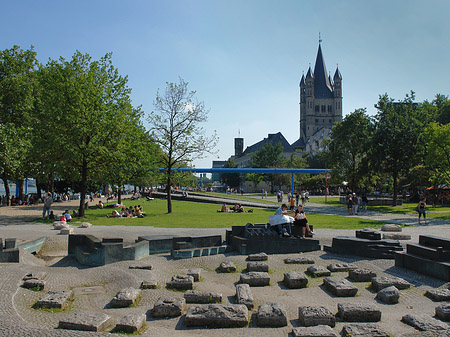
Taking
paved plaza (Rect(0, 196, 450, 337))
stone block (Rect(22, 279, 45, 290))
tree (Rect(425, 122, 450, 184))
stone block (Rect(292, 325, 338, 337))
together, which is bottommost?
paved plaza (Rect(0, 196, 450, 337))

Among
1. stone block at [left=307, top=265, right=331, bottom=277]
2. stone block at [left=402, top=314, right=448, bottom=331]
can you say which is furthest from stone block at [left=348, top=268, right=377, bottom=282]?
stone block at [left=402, top=314, right=448, bottom=331]

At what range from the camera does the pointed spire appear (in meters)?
150

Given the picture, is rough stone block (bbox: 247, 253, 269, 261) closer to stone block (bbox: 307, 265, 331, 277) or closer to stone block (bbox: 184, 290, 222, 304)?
stone block (bbox: 307, 265, 331, 277)

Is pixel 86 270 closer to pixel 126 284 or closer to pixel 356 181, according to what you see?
pixel 126 284

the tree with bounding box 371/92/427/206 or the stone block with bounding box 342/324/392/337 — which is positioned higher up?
the tree with bounding box 371/92/427/206

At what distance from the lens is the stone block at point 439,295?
8.55 metres

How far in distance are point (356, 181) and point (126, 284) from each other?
40648mm

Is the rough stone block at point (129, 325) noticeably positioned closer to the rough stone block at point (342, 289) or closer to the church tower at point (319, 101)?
the rough stone block at point (342, 289)

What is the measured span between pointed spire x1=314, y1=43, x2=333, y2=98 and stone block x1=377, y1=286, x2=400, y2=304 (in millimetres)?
150724

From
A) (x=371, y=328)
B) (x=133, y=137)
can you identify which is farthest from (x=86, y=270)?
(x=133, y=137)

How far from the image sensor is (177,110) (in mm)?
30172

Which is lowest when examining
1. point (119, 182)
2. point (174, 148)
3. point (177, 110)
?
point (119, 182)

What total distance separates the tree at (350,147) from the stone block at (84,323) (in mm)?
39580

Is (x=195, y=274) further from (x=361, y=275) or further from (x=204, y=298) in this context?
(x=361, y=275)
